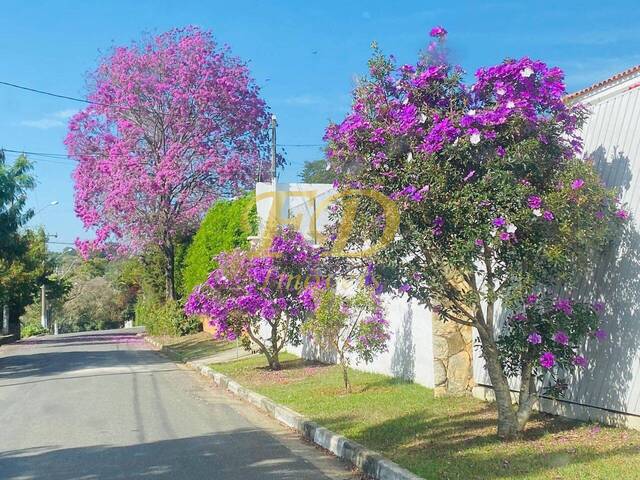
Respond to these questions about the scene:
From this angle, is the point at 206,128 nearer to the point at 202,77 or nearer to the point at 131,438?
the point at 202,77

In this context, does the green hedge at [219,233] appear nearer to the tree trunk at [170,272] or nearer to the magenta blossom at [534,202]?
the tree trunk at [170,272]

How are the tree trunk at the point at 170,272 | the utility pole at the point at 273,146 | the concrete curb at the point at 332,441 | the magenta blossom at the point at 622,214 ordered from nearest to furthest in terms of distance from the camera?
the concrete curb at the point at 332,441
the magenta blossom at the point at 622,214
the utility pole at the point at 273,146
the tree trunk at the point at 170,272

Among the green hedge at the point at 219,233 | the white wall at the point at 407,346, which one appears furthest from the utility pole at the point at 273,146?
the white wall at the point at 407,346

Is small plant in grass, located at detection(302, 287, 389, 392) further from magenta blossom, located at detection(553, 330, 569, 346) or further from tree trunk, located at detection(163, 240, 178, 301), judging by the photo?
tree trunk, located at detection(163, 240, 178, 301)

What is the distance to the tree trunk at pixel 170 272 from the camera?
116ft

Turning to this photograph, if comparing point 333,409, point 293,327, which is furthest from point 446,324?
point 293,327

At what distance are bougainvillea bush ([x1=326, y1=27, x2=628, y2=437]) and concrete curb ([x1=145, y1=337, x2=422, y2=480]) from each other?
1546 mm

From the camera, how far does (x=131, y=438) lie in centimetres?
971

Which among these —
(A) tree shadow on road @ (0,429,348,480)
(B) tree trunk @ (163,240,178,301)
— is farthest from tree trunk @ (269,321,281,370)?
(B) tree trunk @ (163,240,178,301)

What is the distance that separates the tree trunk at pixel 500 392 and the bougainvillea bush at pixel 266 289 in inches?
296

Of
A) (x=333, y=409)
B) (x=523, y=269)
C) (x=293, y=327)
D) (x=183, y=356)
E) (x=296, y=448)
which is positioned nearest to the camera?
(x=523, y=269)

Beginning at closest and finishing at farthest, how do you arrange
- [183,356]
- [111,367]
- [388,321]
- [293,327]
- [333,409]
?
[333,409]
[388,321]
[293,327]
[111,367]
[183,356]

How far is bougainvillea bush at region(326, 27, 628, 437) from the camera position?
715 cm

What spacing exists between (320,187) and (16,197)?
10320 mm
